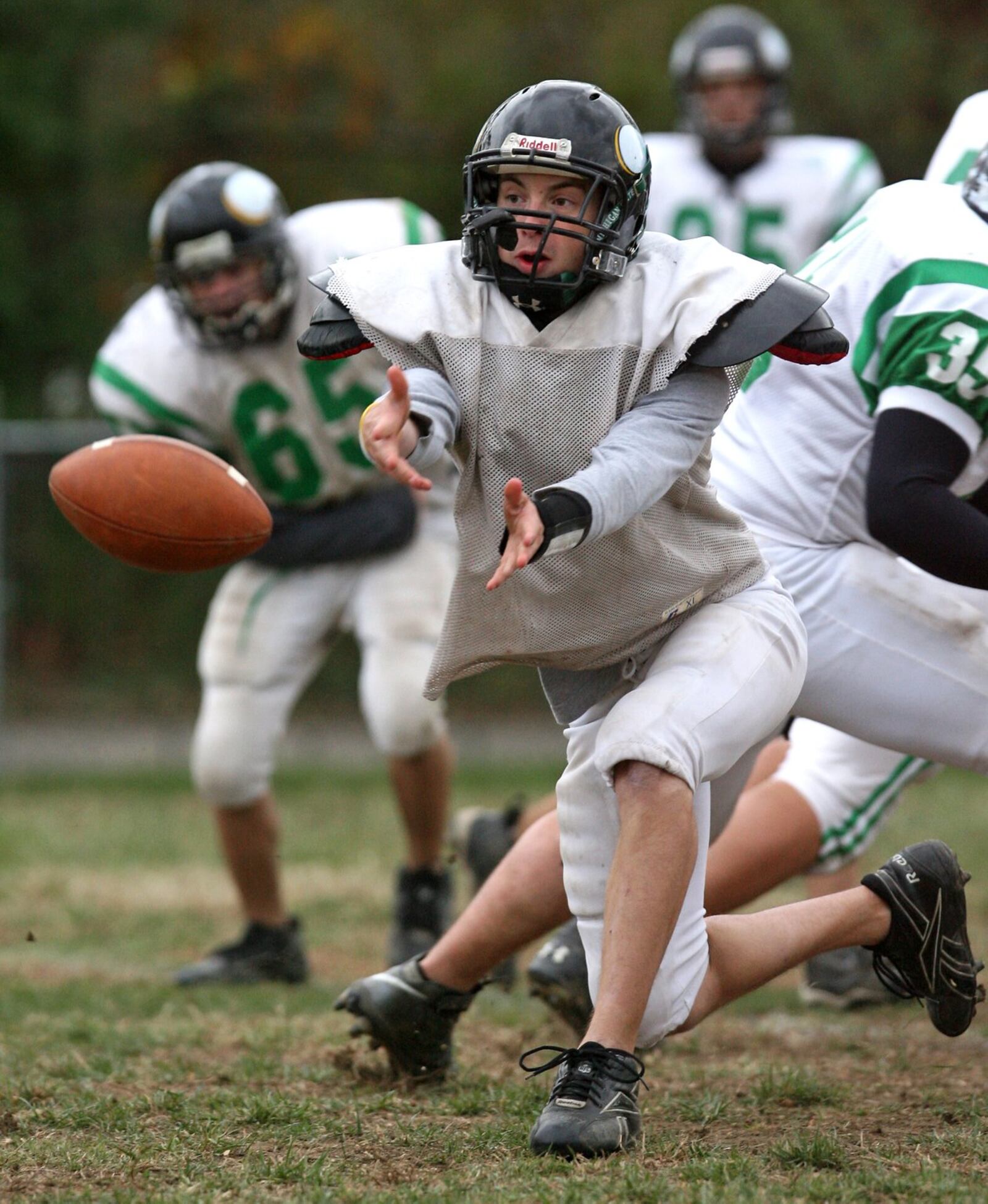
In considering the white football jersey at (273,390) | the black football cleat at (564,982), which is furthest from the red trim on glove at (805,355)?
the white football jersey at (273,390)

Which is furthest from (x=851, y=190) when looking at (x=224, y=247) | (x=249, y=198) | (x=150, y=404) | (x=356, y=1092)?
(x=356, y=1092)

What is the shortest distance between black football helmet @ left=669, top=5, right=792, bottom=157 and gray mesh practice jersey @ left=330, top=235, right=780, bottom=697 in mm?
3204

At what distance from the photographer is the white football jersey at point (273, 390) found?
5.28 m

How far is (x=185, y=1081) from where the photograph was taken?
373 centimetres

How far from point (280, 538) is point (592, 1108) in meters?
2.78

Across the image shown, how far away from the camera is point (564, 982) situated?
3.94 metres

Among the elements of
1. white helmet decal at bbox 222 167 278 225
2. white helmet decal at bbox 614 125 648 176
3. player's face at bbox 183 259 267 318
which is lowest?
player's face at bbox 183 259 267 318

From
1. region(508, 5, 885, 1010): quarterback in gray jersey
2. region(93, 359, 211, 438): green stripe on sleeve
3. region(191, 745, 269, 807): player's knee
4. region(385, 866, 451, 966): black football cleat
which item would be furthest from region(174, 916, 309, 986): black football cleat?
region(93, 359, 211, 438): green stripe on sleeve

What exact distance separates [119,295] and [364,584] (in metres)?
7.51

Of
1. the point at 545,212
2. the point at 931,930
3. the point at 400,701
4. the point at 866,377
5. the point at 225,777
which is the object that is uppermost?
the point at 545,212

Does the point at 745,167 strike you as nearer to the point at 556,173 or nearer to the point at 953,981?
the point at 556,173

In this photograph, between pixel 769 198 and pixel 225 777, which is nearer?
pixel 225 777

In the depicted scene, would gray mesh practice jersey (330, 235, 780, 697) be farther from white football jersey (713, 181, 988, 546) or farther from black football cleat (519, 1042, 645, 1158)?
black football cleat (519, 1042, 645, 1158)

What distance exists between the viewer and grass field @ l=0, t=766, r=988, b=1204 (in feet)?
9.24
